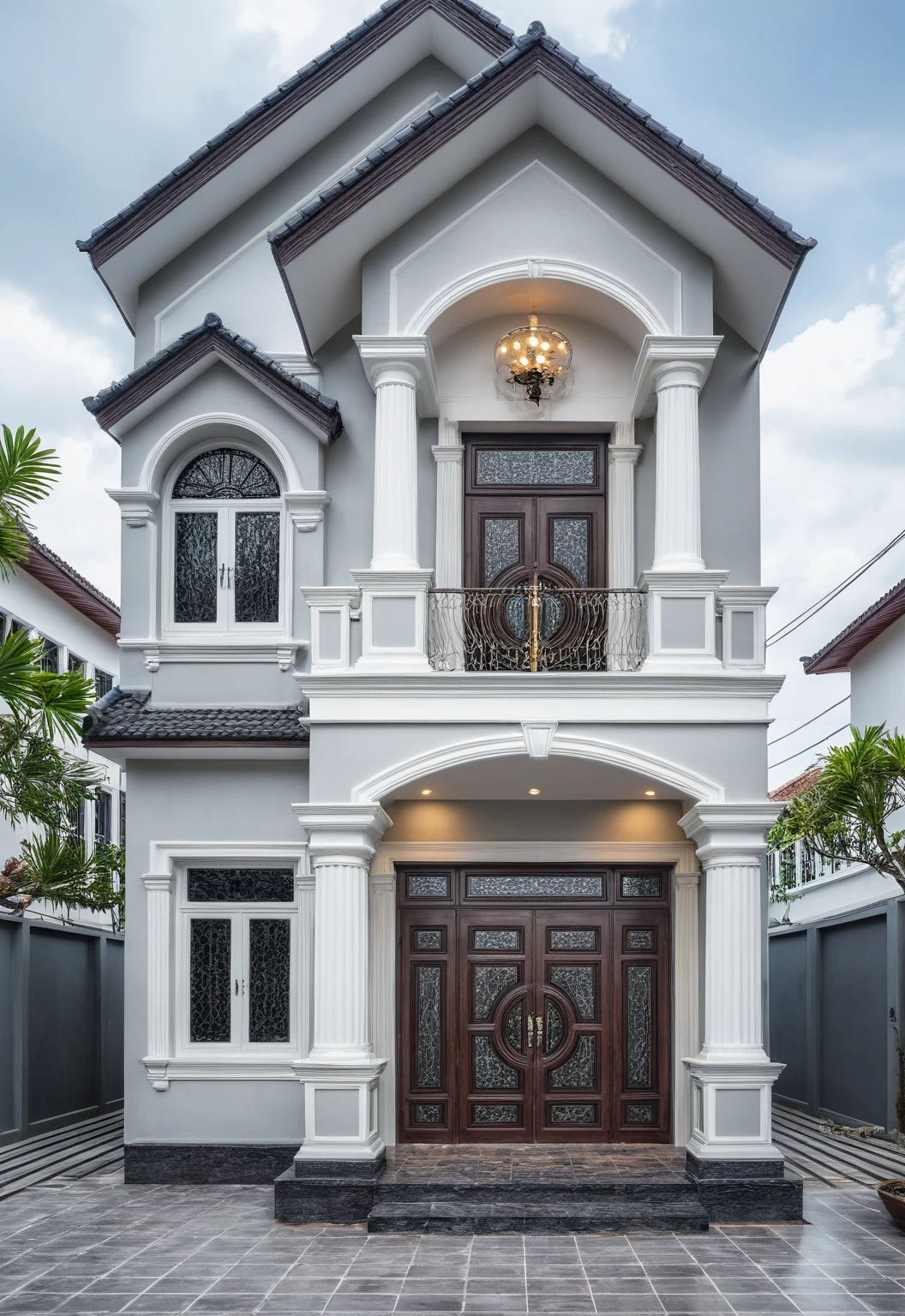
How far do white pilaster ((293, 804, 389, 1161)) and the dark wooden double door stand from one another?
1.25 meters

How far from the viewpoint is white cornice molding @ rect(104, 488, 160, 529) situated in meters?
11.0

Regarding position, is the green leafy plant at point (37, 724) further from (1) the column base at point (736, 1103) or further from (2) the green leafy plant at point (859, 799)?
(2) the green leafy plant at point (859, 799)

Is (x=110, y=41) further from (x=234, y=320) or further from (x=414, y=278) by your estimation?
(x=414, y=278)

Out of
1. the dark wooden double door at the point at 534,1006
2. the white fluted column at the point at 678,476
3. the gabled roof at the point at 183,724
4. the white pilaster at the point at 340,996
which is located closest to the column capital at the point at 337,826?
the white pilaster at the point at 340,996

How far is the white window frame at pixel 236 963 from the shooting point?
1059cm

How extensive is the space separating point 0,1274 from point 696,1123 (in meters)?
4.52

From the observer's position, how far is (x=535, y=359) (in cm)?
1082

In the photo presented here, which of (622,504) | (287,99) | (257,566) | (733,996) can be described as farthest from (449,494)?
(733,996)

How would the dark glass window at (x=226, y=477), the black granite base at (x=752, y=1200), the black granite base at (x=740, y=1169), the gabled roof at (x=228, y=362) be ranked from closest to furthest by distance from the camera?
the black granite base at (x=752, y=1200), the black granite base at (x=740, y=1169), the gabled roof at (x=228, y=362), the dark glass window at (x=226, y=477)

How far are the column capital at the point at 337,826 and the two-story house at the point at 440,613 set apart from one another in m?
0.02

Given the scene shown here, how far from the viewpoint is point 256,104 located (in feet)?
36.9

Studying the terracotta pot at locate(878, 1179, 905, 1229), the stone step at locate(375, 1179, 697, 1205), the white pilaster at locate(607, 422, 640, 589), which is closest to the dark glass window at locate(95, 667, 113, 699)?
the white pilaster at locate(607, 422, 640, 589)

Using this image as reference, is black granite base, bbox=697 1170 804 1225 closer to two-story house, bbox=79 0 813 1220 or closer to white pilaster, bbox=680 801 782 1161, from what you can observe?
white pilaster, bbox=680 801 782 1161

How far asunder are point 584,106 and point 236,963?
22.5 feet
